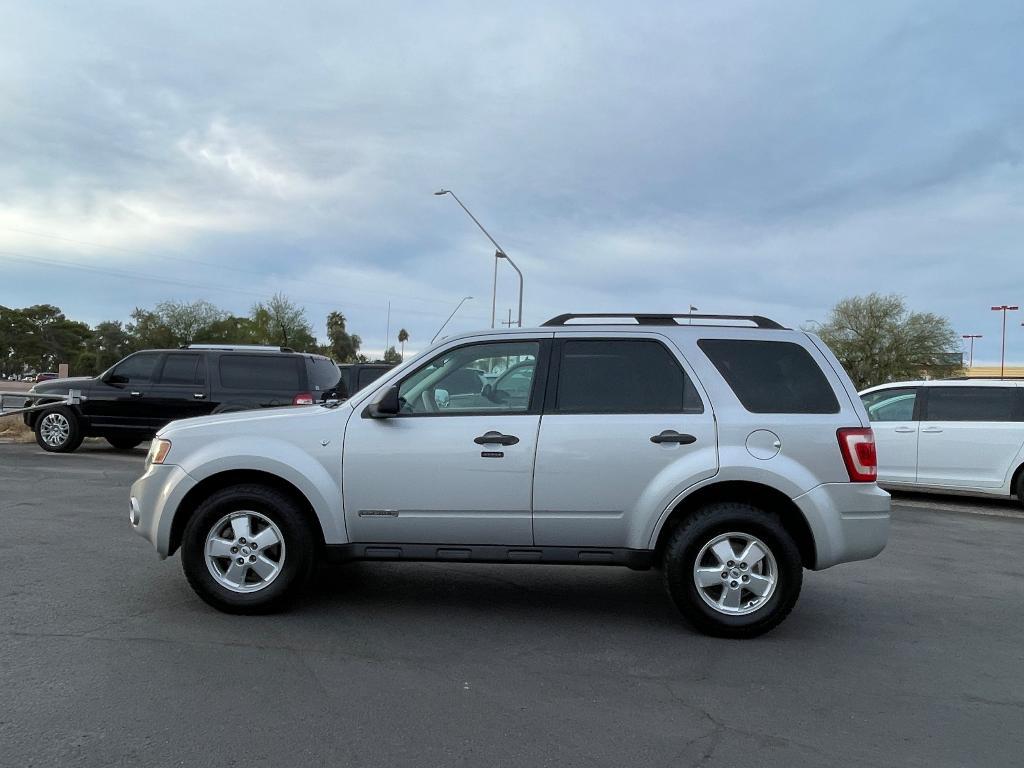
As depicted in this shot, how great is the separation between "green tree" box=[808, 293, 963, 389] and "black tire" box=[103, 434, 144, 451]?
47991 mm

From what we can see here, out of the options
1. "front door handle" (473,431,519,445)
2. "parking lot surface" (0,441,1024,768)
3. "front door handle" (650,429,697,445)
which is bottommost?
"parking lot surface" (0,441,1024,768)

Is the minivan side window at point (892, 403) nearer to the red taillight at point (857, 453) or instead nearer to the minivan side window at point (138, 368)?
the red taillight at point (857, 453)

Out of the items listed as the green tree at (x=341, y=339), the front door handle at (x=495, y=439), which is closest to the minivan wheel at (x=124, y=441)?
the front door handle at (x=495, y=439)

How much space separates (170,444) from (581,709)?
10.2 feet

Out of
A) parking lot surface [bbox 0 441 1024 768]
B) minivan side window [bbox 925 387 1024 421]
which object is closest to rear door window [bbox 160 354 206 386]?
parking lot surface [bbox 0 441 1024 768]

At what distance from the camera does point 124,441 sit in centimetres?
1548

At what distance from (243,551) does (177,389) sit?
9.41 meters

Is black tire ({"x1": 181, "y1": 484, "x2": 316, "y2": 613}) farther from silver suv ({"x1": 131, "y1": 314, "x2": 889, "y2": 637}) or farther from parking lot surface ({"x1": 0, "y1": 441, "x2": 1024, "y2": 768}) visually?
parking lot surface ({"x1": 0, "y1": 441, "x2": 1024, "y2": 768})

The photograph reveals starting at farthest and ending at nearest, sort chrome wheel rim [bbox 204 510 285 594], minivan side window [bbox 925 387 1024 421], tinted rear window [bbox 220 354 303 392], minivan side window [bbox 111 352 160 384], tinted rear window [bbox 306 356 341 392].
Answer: minivan side window [bbox 111 352 160 384] → tinted rear window [bbox 306 356 341 392] → tinted rear window [bbox 220 354 303 392] → minivan side window [bbox 925 387 1024 421] → chrome wheel rim [bbox 204 510 285 594]

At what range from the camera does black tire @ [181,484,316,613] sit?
5.14 m

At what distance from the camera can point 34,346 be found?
9619cm

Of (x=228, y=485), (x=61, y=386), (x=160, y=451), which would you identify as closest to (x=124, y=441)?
(x=61, y=386)

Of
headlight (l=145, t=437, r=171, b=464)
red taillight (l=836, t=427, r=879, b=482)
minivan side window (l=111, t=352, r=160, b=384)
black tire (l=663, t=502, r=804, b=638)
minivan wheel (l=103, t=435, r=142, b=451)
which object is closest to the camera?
black tire (l=663, t=502, r=804, b=638)

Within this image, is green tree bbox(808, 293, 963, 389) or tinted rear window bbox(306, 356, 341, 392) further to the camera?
green tree bbox(808, 293, 963, 389)
